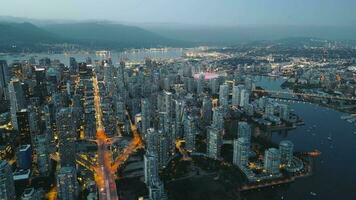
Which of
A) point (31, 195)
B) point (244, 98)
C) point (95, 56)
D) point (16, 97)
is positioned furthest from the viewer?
point (95, 56)

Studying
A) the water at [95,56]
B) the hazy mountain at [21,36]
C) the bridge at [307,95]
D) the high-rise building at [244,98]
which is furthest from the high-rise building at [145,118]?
the hazy mountain at [21,36]

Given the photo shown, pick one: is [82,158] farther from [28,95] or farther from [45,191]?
[28,95]

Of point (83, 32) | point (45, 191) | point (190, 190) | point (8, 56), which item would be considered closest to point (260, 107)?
point (190, 190)

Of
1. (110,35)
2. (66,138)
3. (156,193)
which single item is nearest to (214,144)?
(156,193)

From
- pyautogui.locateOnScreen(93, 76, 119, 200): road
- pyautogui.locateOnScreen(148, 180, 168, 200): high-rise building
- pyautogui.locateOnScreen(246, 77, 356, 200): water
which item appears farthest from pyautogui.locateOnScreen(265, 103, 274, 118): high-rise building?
pyautogui.locateOnScreen(148, 180, 168, 200): high-rise building

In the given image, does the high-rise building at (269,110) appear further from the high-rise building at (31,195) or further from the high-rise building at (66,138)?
the high-rise building at (31,195)

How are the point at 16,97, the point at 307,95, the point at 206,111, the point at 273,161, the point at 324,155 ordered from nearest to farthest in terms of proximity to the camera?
the point at 273,161 < the point at 324,155 < the point at 206,111 < the point at 16,97 < the point at 307,95

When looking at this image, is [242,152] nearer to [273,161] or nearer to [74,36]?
[273,161]

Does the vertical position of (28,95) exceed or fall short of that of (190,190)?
it exceeds it

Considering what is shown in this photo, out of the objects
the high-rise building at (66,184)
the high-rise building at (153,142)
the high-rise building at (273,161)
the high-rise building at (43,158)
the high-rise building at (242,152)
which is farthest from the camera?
the high-rise building at (153,142)
